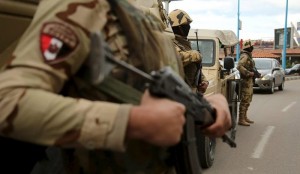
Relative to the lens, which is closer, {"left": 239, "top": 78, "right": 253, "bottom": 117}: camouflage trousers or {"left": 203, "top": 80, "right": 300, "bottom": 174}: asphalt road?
{"left": 203, "top": 80, "right": 300, "bottom": 174}: asphalt road

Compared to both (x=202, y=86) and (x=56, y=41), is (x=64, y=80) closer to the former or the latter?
(x=56, y=41)

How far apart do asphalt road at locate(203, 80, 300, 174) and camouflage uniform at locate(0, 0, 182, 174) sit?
4431mm

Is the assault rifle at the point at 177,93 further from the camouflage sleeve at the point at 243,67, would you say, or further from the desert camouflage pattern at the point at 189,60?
the camouflage sleeve at the point at 243,67

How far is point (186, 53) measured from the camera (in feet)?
16.4

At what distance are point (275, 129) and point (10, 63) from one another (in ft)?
26.8

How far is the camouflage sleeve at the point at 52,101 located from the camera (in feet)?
3.57

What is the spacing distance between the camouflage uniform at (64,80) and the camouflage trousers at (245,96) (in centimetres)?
816

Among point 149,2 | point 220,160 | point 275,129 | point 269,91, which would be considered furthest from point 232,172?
point 269,91

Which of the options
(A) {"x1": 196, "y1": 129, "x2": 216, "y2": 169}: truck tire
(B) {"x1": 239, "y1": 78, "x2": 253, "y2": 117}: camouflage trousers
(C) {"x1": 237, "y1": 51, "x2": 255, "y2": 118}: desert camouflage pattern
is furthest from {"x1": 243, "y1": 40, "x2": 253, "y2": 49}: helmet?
(A) {"x1": 196, "y1": 129, "x2": 216, "y2": 169}: truck tire

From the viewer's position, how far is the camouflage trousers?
9.23 meters

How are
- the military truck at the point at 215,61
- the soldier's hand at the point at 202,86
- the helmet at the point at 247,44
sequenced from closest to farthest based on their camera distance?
the soldier's hand at the point at 202,86 < the military truck at the point at 215,61 < the helmet at the point at 247,44

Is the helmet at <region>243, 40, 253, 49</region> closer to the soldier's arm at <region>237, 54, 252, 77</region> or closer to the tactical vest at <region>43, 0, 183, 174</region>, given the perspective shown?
the soldier's arm at <region>237, 54, 252, 77</region>

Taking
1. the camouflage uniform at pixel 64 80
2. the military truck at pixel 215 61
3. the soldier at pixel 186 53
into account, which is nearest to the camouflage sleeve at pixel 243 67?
the military truck at pixel 215 61

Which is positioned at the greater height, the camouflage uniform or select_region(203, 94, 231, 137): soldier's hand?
the camouflage uniform
